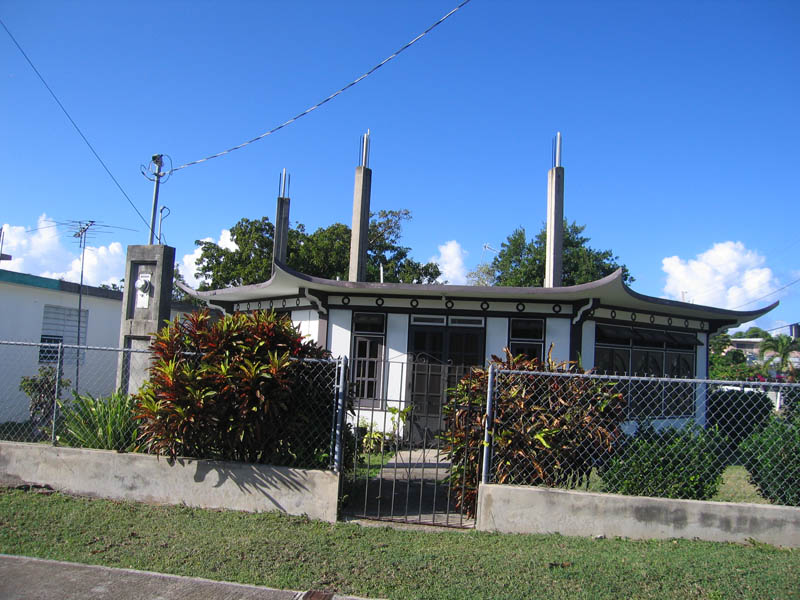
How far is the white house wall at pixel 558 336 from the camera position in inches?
424

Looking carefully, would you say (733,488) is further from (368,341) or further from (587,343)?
(368,341)

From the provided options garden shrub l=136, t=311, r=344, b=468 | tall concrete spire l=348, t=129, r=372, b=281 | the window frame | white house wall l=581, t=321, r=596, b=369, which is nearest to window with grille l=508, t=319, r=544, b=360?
the window frame

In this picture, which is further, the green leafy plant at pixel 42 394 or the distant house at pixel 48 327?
the distant house at pixel 48 327

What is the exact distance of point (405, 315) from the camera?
11219 millimetres

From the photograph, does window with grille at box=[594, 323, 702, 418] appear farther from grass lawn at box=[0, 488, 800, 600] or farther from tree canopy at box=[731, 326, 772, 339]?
tree canopy at box=[731, 326, 772, 339]

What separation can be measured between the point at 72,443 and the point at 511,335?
7.36 metres

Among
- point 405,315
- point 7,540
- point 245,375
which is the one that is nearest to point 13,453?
point 7,540

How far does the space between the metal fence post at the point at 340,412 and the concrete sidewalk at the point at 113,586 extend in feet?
5.64

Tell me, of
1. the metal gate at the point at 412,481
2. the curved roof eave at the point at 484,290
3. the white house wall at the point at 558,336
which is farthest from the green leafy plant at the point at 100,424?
the white house wall at the point at 558,336

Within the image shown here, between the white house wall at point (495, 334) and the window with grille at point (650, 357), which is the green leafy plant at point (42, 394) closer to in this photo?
the white house wall at point (495, 334)

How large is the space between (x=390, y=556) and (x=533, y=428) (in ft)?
6.13

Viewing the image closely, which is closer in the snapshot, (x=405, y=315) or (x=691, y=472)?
(x=691, y=472)

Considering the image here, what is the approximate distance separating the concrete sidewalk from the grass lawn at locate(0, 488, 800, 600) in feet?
0.39

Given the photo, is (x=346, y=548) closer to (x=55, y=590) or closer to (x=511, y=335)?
(x=55, y=590)
